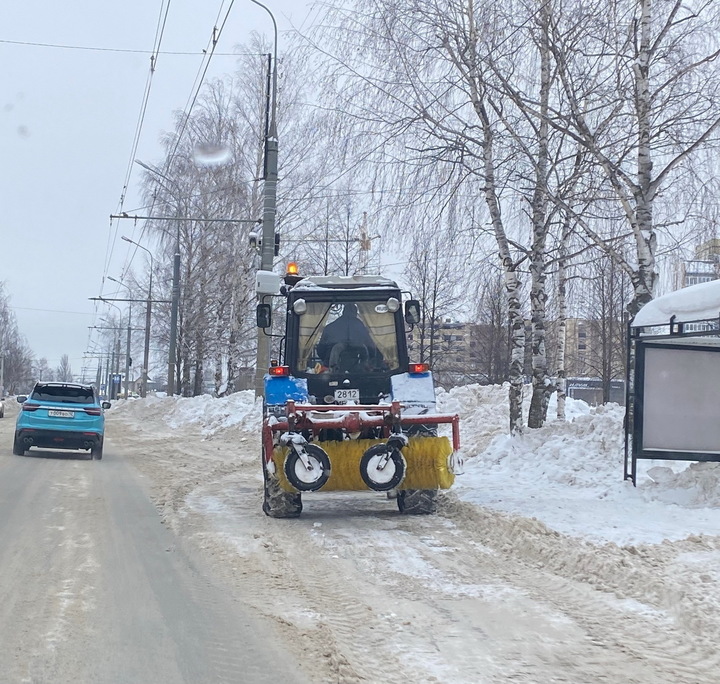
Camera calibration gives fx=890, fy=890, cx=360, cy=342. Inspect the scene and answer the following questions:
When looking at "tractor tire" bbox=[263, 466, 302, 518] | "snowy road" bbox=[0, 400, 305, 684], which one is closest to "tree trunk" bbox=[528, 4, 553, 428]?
"tractor tire" bbox=[263, 466, 302, 518]

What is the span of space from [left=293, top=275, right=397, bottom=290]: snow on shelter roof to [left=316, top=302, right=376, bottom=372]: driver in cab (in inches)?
11.0

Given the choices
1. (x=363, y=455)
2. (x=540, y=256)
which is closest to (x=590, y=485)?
(x=363, y=455)

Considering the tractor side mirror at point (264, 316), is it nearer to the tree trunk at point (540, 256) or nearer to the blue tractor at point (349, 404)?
the blue tractor at point (349, 404)

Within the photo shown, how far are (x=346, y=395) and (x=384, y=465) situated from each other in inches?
64.6

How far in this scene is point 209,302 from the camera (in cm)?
4228

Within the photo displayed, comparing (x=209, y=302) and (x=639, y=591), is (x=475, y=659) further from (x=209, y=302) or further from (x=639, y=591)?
(x=209, y=302)

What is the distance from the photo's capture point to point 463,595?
6.31 metres

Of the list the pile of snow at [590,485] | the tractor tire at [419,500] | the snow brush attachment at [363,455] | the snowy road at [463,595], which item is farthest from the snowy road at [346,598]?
the snow brush attachment at [363,455]

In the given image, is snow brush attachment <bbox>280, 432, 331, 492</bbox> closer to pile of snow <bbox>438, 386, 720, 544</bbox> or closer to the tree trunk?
pile of snow <bbox>438, 386, 720, 544</bbox>

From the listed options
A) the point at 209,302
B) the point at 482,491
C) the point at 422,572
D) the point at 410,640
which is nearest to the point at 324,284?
the point at 482,491

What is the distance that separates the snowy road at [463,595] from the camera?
189 inches

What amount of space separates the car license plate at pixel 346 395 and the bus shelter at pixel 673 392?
3.24 metres

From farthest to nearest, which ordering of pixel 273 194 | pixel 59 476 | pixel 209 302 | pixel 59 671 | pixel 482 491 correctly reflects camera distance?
pixel 209 302 → pixel 273 194 → pixel 59 476 → pixel 482 491 → pixel 59 671

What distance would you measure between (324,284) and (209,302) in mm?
31999
